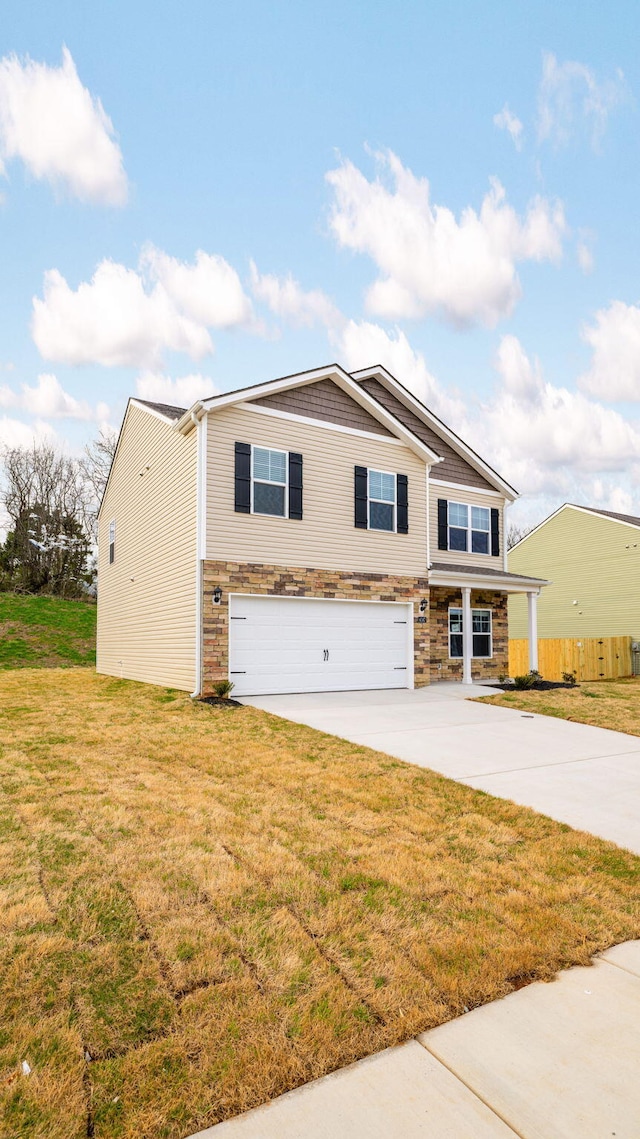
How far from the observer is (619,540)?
24469 millimetres

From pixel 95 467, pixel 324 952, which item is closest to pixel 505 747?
pixel 324 952

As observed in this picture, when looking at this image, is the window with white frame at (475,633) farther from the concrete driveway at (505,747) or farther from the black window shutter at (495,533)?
the concrete driveway at (505,747)

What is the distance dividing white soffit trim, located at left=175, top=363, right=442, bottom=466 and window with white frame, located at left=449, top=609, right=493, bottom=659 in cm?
473

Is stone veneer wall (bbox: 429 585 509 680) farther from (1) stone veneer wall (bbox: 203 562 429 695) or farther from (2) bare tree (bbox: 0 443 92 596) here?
(2) bare tree (bbox: 0 443 92 596)

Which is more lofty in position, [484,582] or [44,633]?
[484,582]

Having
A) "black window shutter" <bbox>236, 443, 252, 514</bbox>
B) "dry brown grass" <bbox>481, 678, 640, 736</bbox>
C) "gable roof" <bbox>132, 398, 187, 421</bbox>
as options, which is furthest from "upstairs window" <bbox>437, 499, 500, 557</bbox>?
"gable roof" <bbox>132, 398, 187, 421</bbox>

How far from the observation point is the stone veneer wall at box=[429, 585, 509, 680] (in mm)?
16438

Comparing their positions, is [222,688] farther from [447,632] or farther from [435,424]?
[435,424]

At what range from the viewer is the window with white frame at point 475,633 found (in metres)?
16.9

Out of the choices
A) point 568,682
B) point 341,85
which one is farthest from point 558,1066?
point 341,85

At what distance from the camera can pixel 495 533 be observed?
707 inches

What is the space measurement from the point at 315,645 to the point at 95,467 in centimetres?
2625

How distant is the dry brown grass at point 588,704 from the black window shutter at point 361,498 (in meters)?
4.81

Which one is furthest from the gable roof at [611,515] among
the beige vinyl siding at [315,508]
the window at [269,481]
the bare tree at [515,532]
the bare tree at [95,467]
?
the bare tree at [95,467]
